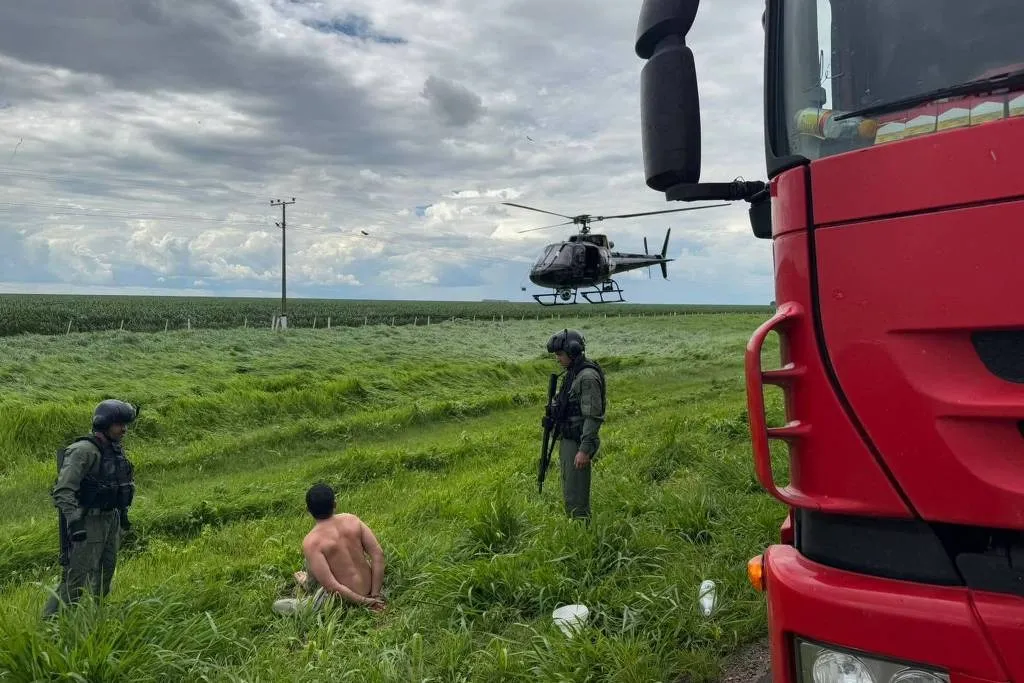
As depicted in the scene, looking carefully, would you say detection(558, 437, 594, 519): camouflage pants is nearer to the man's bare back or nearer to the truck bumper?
the man's bare back

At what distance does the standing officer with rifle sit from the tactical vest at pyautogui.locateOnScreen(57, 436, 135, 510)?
3.20 metres

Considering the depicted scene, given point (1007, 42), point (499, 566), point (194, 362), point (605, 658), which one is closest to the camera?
point (1007, 42)

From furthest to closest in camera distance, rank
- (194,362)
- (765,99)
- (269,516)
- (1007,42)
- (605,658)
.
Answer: (194,362) < (269,516) < (605,658) < (765,99) < (1007,42)

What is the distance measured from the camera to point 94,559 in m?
5.16

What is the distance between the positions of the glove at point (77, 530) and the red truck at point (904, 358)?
4533 mm

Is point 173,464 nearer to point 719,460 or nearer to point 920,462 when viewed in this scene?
point 719,460

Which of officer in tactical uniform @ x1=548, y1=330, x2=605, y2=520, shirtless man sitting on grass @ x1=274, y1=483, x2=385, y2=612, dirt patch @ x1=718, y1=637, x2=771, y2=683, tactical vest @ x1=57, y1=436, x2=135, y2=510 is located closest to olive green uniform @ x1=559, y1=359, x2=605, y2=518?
officer in tactical uniform @ x1=548, y1=330, x2=605, y2=520

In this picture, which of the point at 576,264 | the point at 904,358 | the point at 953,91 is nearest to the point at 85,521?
the point at 904,358

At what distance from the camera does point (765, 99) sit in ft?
7.91

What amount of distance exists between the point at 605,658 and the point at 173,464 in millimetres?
9009

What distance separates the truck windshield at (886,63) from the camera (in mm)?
1874

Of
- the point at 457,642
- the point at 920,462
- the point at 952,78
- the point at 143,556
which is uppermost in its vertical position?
the point at 952,78

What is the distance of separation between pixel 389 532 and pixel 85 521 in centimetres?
246

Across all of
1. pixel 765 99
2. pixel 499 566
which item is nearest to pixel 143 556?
pixel 499 566
